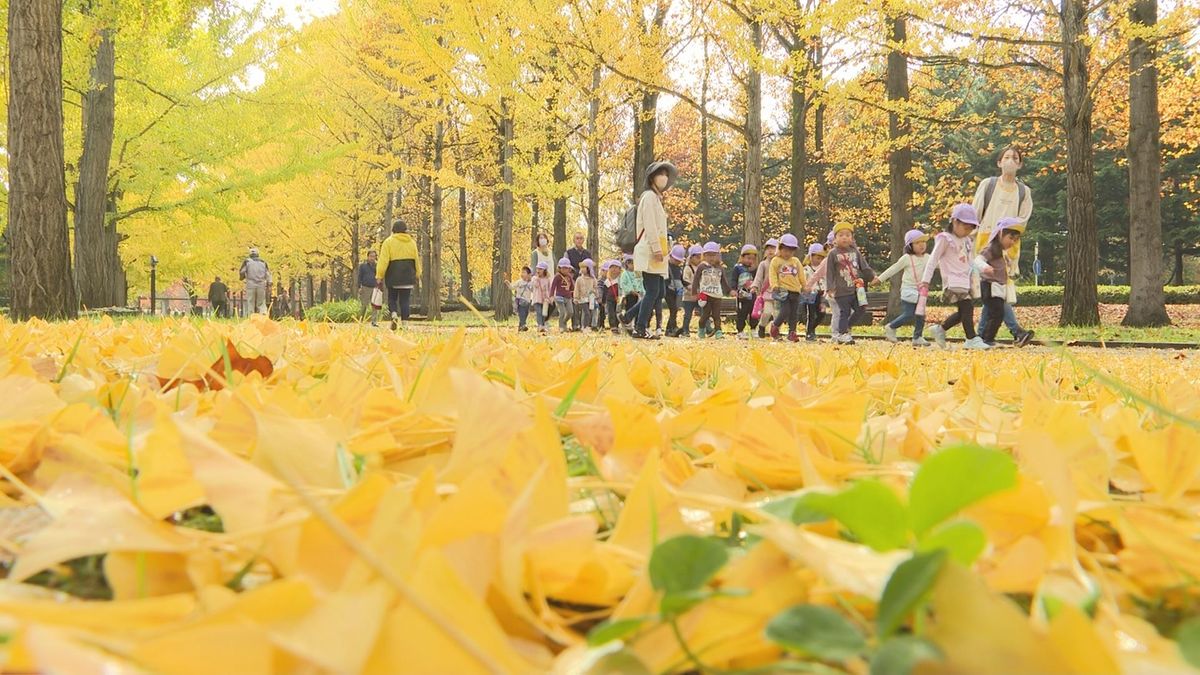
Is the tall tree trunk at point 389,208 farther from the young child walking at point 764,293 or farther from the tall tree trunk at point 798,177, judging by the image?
the young child walking at point 764,293

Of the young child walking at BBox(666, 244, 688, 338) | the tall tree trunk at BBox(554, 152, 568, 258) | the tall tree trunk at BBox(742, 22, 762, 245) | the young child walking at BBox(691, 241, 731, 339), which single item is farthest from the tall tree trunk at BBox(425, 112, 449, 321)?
the young child walking at BBox(691, 241, 731, 339)

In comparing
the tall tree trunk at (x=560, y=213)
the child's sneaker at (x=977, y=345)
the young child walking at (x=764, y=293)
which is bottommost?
the child's sneaker at (x=977, y=345)

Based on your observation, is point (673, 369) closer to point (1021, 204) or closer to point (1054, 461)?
point (1054, 461)

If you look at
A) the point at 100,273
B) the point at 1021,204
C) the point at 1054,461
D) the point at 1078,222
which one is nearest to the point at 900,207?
the point at 1078,222

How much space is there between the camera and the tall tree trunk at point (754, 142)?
14.1 meters

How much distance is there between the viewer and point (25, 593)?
1.35ft

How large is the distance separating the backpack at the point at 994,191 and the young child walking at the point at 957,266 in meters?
0.13

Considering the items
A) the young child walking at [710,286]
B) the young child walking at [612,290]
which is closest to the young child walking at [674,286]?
the young child walking at [710,286]

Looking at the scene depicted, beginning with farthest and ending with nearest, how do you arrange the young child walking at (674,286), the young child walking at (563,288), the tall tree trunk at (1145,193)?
the young child walking at (563,288) < the young child walking at (674,286) < the tall tree trunk at (1145,193)

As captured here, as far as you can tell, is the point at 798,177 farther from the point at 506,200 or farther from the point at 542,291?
the point at 542,291

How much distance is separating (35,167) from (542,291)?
9.33 meters

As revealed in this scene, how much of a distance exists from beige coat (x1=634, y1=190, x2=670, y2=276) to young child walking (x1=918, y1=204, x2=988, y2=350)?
3.06 m

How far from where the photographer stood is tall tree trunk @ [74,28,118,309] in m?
11.6

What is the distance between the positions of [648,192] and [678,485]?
944 centimetres
